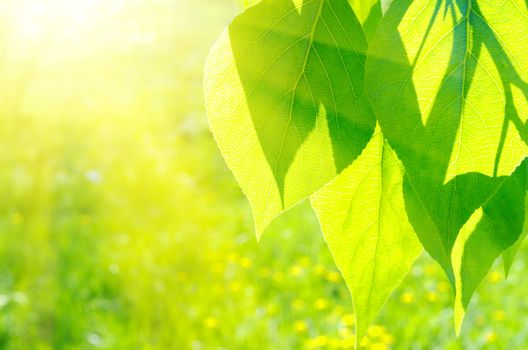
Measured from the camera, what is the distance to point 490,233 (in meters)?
0.31

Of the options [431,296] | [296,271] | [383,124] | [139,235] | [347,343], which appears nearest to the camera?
→ [383,124]

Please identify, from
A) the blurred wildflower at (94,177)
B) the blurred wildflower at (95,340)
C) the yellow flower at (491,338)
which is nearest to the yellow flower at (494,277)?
the yellow flower at (491,338)

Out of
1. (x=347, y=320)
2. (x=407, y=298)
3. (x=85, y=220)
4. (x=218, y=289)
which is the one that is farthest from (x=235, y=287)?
(x=85, y=220)

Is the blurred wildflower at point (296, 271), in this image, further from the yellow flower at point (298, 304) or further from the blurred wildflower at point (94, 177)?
the blurred wildflower at point (94, 177)

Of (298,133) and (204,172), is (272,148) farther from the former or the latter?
(204,172)

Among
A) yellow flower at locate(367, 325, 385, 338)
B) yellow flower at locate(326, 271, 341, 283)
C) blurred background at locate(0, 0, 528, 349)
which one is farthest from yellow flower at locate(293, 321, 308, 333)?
yellow flower at locate(326, 271, 341, 283)

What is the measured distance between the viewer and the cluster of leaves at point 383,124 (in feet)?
0.87

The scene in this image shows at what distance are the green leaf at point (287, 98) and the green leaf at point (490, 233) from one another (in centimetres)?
6

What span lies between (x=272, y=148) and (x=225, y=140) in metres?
0.02

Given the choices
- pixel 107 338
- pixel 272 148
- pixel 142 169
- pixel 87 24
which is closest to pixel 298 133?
pixel 272 148

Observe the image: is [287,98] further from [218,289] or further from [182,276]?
[182,276]

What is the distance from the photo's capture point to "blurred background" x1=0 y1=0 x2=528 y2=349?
2395 millimetres

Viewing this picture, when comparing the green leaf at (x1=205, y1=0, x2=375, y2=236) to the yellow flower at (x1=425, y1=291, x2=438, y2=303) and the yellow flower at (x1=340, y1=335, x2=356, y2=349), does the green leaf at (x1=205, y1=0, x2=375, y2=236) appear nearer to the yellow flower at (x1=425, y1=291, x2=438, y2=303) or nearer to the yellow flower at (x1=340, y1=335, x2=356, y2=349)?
the yellow flower at (x1=340, y1=335, x2=356, y2=349)

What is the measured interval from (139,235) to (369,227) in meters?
3.02
